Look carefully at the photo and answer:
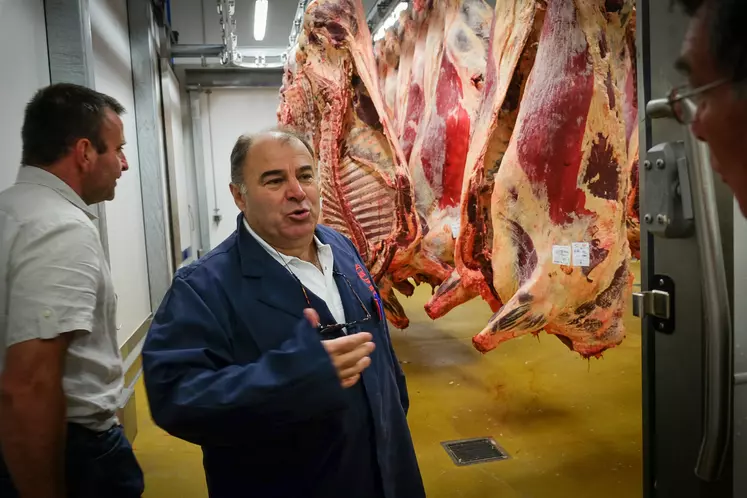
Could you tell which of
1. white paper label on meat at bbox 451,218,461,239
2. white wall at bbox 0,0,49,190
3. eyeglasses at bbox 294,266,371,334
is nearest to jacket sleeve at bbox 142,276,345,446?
eyeglasses at bbox 294,266,371,334

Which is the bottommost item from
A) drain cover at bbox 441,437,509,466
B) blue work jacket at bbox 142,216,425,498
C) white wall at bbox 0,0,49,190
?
drain cover at bbox 441,437,509,466

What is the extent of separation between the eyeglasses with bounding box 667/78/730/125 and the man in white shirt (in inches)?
58.6

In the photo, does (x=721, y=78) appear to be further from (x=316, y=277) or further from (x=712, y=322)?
(x=316, y=277)

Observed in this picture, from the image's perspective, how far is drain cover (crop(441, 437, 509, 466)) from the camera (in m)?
3.16

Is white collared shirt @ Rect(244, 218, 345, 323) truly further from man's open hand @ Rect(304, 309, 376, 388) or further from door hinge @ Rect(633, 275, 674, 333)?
door hinge @ Rect(633, 275, 674, 333)

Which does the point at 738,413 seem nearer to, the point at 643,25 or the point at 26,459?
the point at 643,25

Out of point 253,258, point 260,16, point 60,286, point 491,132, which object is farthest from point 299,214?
point 260,16

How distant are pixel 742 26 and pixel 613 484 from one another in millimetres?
2779

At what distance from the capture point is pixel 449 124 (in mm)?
3646

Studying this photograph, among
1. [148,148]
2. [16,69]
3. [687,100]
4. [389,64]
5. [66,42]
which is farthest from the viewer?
[148,148]

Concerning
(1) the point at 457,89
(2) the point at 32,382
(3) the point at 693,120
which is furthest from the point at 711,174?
(1) the point at 457,89

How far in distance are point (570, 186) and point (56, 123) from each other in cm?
200

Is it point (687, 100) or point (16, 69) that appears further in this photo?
point (16, 69)

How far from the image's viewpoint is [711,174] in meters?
0.96
